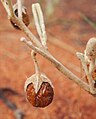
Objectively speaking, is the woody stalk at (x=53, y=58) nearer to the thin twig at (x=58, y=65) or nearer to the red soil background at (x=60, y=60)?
the thin twig at (x=58, y=65)

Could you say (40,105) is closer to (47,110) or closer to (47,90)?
(47,90)

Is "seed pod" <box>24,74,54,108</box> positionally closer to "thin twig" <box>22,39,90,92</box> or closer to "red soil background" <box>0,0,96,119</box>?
"thin twig" <box>22,39,90,92</box>

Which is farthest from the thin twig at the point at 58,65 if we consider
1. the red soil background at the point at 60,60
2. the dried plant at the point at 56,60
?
the red soil background at the point at 60,60

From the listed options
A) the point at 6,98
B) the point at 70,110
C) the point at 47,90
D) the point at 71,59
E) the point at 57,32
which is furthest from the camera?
the point at 57,32

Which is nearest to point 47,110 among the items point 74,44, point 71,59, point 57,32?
point 71,59

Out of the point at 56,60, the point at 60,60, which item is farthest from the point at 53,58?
the point at 60,60

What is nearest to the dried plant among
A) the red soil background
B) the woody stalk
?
the woody stalk

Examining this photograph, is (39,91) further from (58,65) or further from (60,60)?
(60,60)
